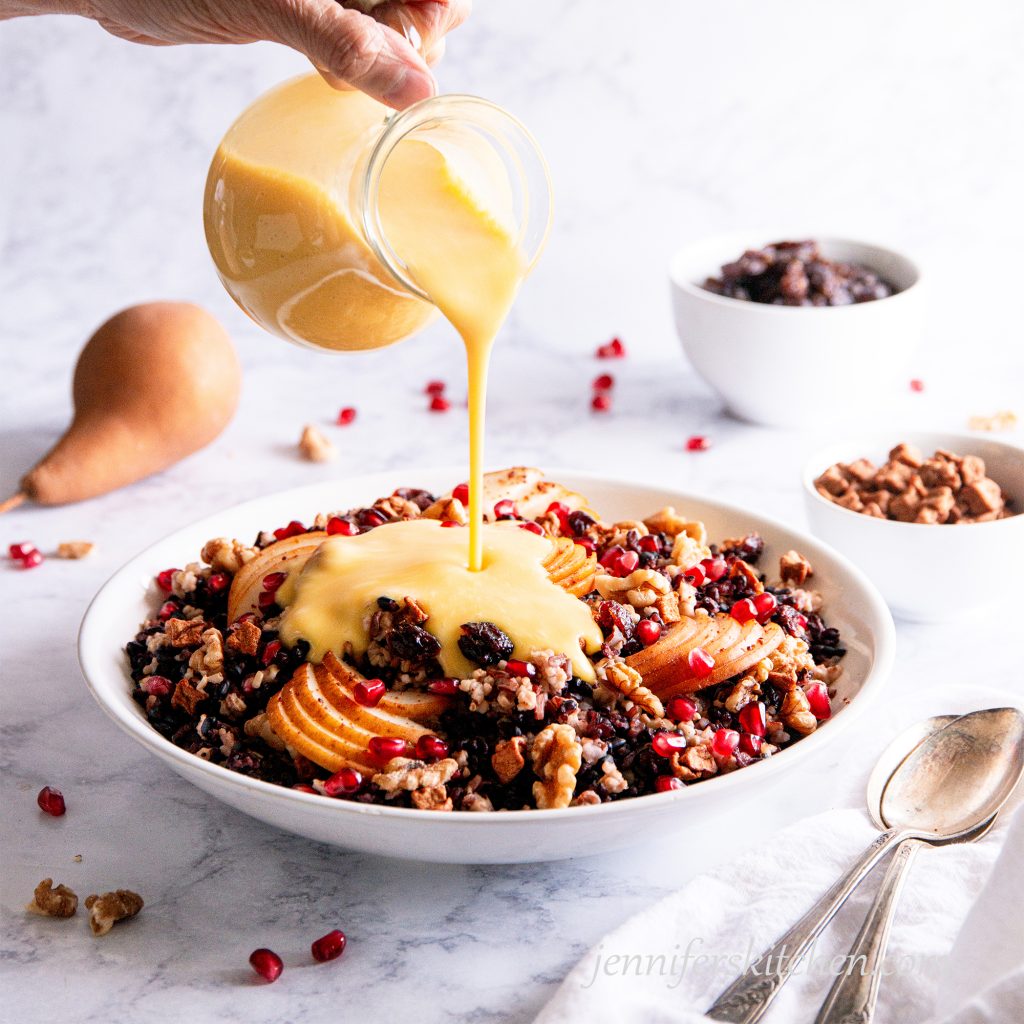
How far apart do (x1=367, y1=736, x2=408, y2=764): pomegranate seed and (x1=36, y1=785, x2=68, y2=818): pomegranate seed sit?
82cm

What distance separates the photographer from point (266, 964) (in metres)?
2.48

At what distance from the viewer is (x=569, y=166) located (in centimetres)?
648

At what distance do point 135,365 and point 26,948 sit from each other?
250 centimetres

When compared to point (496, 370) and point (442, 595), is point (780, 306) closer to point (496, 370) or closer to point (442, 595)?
point (496, 370)

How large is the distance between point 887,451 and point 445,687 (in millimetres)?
1957

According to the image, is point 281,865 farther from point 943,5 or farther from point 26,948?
point 943,5

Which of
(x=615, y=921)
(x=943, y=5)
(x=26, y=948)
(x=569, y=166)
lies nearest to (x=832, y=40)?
(x=943, y=5)

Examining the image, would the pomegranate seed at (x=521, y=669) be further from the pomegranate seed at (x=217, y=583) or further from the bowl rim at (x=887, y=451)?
the bowl rim at (x=887, y=451)

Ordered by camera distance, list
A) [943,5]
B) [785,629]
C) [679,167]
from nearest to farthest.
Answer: [785,629] → [943,5] → [679,167]

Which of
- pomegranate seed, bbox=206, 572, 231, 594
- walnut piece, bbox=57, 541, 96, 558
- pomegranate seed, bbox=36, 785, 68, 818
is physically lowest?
walnut piece, bbox=57, 541, 96, 558

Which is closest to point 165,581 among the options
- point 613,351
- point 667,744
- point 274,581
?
point 274,581

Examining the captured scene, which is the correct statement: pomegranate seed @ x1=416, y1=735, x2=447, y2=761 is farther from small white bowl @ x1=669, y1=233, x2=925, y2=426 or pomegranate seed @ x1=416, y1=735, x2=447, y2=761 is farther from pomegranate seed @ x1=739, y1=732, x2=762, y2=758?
small white bowl @ x1=669, y1=233, x2=925, y2=426

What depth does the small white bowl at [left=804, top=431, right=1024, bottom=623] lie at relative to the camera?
3561mm

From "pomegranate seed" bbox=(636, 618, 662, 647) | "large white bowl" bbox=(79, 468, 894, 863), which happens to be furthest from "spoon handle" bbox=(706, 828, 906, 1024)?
"pomegranate seed" bbox=(636, 618, 662, 647)
